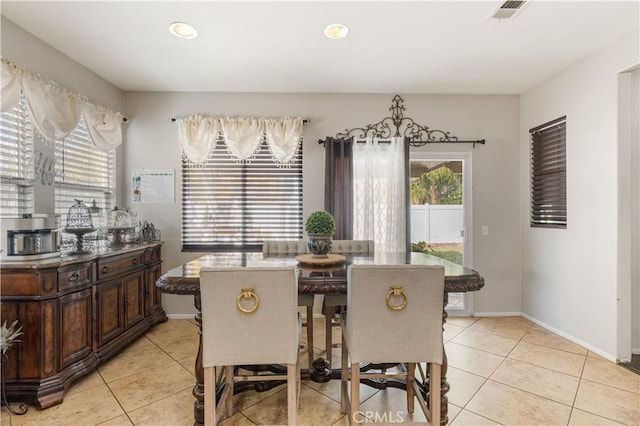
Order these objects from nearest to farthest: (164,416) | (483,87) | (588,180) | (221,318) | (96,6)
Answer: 1. (221,318)
2. (164,416)
3. (96,6)
4. (588,180)
5. (483,87)

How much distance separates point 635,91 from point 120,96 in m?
5.13

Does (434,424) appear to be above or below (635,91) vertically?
below

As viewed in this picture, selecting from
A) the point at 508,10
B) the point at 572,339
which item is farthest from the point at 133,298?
the point at 572,339

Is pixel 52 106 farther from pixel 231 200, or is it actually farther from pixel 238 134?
A: pixel 231 200

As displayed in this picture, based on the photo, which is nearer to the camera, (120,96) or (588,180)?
(588,180)

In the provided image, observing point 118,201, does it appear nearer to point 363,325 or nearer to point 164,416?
point 164,416

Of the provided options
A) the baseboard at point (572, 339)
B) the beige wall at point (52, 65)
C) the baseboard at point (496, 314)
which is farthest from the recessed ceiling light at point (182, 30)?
A: the baseboard at point (572, 339)

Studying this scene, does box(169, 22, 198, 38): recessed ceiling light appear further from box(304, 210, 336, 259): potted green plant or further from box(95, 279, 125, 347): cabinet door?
box(95, 279, 125, 347): cabinet door

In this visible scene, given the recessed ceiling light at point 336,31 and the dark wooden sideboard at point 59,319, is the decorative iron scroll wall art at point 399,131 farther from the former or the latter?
the dark wooden sideboard at point 59,319

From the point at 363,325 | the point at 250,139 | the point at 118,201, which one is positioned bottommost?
the point at 363,325

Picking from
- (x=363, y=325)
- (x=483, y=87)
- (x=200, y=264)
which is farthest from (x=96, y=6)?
(x=483, y=87)

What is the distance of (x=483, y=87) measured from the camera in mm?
3492

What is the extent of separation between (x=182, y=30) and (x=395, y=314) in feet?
8.42

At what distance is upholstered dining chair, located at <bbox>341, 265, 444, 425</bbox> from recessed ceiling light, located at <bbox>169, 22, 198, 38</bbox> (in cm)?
221
